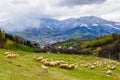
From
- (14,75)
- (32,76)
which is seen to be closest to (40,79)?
(32,76)

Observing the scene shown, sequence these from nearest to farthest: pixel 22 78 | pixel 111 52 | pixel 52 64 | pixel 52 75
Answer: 1. pixel 22 78
2. pixel 52 75
3. pixel 52 64
4. pixel 111 52

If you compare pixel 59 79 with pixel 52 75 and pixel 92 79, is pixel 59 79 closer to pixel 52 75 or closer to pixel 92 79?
pixel 52 75

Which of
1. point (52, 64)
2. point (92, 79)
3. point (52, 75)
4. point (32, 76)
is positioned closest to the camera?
point (32, 76)

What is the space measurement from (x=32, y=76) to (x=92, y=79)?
792 centimetres

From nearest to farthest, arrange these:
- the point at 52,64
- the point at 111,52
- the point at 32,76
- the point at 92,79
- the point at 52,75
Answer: the point at 32,76
the point at 52,75
the point at 92,79
the point at 52,64
the point at 111,52

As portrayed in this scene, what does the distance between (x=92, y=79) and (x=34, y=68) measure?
640 centimetres

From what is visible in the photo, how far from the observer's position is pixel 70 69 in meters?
35.1

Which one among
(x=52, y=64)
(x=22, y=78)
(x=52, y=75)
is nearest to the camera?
(x=22, y=78)

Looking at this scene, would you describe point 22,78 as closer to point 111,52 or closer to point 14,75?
point 14,75

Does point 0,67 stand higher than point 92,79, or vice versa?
point 0,67

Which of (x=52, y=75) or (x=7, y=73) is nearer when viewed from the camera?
(x=7, y=73)

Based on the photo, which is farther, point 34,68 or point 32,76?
point 34,68

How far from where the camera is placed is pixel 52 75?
92.3 feet

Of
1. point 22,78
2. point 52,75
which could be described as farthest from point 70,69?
point 22,78
